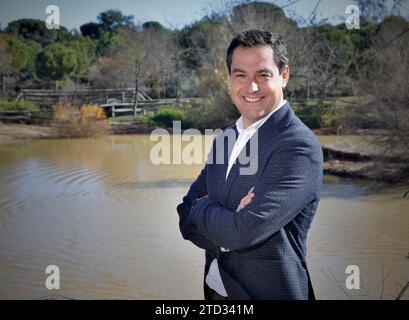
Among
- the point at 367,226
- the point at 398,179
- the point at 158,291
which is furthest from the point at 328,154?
the point at 158,291

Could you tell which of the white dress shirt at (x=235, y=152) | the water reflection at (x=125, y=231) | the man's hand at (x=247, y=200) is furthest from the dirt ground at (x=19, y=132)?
the man's hand at (x=247, y=200)

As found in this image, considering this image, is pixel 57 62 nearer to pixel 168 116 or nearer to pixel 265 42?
pixel 168 116

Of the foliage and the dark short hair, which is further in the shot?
the foliage

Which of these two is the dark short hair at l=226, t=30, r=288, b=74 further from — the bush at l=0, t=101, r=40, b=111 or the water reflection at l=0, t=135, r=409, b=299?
the bush at l=0, t=101, r=40, b=111

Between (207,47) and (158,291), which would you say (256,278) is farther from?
(207,47)

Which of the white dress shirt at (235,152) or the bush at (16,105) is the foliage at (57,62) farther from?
the white dress shirt at (235,152)

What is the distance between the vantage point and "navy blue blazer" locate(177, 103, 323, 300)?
921 millimetres

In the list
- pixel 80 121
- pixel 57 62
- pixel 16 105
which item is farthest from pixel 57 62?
pixel 80 121

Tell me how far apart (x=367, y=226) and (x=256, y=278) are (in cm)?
363

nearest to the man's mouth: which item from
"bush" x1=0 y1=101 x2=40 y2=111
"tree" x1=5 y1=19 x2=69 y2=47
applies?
"tree" x1=5 y1=19 x2=69 y2=47

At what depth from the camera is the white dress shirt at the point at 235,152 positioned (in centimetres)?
102

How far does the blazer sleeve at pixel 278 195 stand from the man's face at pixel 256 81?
12cm

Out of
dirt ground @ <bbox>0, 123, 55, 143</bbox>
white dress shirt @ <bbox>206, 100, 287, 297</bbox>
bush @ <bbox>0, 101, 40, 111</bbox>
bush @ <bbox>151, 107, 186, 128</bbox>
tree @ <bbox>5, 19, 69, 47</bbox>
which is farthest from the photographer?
bush @ <bbox>151, 107, 186, 128</bbox>

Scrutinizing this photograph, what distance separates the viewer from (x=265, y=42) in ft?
3.24
